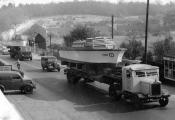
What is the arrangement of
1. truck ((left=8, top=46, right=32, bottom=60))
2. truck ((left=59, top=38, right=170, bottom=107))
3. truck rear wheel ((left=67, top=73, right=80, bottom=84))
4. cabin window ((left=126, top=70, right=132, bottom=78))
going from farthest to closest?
1. truck ((left=8, top=46, right=32, bottom=60))
2. truck rear wheel ((left=67, top=73, right=80, bottom=84))
3. cabin window ((left=126, top=70, right=132, bottom=78))
4. truck ((left=59, top=38, right=170, bottom=107))

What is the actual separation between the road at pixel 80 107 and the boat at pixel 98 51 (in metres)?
2.13

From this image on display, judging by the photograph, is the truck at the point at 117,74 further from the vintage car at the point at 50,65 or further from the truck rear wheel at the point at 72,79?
the vintage car at the point at 50,65

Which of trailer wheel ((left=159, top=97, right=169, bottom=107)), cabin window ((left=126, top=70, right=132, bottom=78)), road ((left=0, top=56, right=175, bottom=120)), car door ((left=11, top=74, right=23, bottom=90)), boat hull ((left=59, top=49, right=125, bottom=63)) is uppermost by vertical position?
boat hull ((left=59, top=49, right=125, bottom=63))

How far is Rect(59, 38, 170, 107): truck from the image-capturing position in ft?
49.8

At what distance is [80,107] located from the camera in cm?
1570

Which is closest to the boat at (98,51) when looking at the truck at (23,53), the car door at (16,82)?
the car door at (16,82)

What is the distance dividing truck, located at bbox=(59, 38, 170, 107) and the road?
55 cm

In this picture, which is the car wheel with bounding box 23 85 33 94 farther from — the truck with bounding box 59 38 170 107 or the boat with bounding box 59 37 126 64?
the boat with bounding box 59 37 126 64

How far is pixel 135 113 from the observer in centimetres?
1401

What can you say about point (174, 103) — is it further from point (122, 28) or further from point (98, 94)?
point (122, 28)

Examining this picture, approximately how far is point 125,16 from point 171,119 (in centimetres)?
17220

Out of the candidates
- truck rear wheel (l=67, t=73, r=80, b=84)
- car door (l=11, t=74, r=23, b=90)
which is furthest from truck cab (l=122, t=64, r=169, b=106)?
truck rear wheel (l=67, t=73, r=80, b=84)

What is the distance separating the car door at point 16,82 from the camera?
19922mm

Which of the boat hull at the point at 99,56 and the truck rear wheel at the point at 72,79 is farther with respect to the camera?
the truck rear wheel at the point at 72,79
